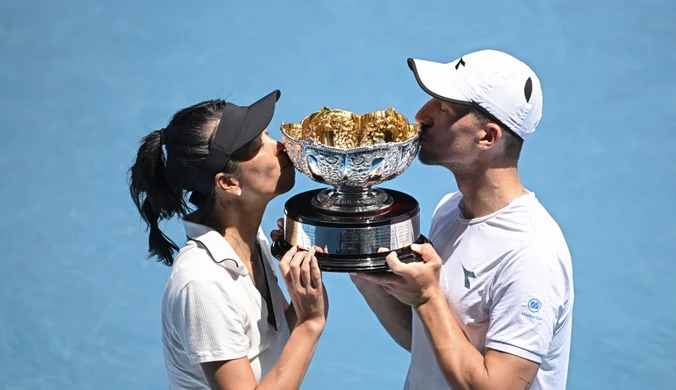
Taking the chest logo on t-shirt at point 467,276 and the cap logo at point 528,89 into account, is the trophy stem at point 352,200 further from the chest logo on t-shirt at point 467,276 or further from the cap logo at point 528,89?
the cap logo at point 528,89

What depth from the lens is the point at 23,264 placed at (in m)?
5.27

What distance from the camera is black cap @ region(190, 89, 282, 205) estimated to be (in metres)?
2.27

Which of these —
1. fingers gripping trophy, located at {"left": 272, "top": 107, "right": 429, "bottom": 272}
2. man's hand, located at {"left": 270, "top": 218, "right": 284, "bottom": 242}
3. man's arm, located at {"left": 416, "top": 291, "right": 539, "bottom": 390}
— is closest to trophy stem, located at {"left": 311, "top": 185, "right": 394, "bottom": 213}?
fingers gripping trophy, located at {"left": 272, "top": 107, "right": 429, "bottom": 272}

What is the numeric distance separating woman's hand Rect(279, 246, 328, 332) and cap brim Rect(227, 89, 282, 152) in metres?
0.31

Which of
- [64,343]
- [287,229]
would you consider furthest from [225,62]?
[287,229]

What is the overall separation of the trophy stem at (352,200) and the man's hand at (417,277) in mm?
216

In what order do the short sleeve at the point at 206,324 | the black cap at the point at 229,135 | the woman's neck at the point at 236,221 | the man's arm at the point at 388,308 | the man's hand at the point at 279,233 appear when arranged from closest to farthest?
the short sleeve at the point at 206,324
the black cap at the point at 229,135
the woman's neck at the point at 236,221
the man's hand at the point at 279,233
the man's arm at the point at 388,308

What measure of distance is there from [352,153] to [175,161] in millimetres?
Result: 435

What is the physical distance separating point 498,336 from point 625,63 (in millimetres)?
4768

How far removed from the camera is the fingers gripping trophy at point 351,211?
230cm

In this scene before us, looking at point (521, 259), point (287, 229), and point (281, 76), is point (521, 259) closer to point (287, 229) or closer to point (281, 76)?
point (287, 229)

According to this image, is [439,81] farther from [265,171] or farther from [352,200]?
[265,171]

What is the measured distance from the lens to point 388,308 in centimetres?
275

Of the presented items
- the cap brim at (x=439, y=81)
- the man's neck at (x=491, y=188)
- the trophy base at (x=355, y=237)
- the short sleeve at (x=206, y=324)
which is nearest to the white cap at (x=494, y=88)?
the cap brim at (x=439, y=81)
